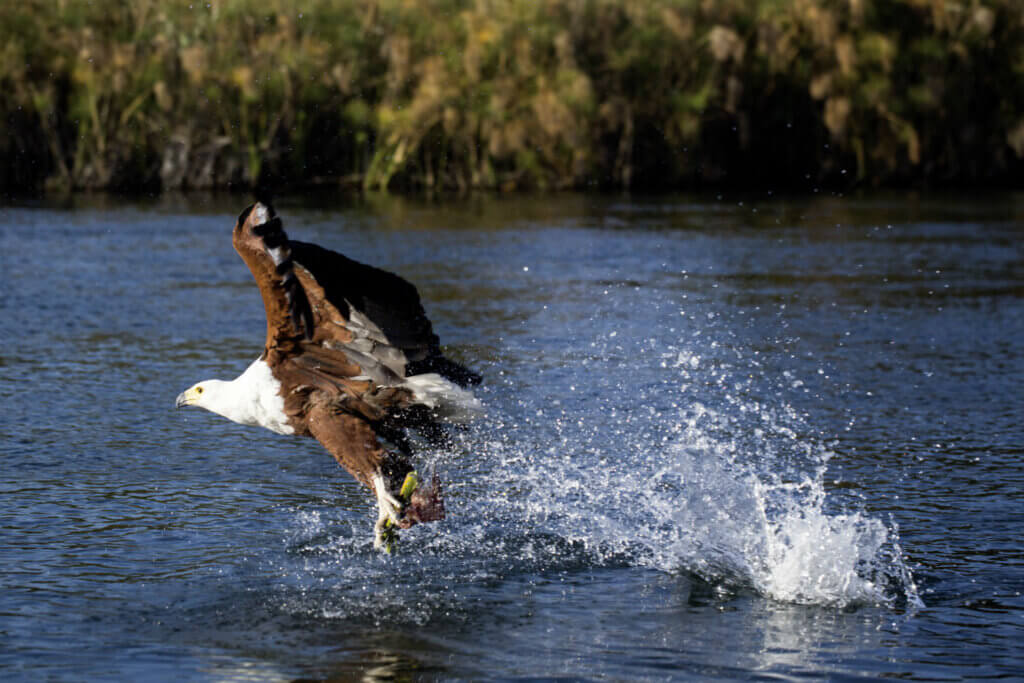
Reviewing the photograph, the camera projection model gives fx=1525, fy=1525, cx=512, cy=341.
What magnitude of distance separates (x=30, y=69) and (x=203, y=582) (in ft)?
114

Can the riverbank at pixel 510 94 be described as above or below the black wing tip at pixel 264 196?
above

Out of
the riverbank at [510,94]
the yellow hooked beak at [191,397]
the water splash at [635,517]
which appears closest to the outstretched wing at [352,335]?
the yellow hooked beak at [191,397]

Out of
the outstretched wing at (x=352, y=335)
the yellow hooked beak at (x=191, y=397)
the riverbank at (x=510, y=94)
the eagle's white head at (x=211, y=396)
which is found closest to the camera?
the outstretched wing at (x=352, y=335)

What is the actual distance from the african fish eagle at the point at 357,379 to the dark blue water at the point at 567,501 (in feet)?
2.09

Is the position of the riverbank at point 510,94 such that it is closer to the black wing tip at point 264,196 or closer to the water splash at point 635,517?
the water splash at point 635,517

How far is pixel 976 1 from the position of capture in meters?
45.2

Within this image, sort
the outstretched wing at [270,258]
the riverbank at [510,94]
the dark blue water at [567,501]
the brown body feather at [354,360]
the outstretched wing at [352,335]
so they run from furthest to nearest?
1. the riverbank at [510,94]
2. the brown body feather at [354,360]
3. the outstretched wing at [352,335]
4. the outstretched wing at [270,258]
5. the dark blue water at [567,501]

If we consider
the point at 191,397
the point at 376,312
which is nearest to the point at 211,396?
the point at 191,397

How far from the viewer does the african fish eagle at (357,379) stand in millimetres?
7254

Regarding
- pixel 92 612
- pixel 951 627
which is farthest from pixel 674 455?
pixel 92 612

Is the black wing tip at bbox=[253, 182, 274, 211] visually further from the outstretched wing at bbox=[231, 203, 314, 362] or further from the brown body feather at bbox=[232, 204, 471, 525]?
the brown body feather at bbox=[232, 204, 471, 525]

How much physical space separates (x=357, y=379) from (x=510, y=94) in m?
34.0

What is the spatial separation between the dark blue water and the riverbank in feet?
71.1

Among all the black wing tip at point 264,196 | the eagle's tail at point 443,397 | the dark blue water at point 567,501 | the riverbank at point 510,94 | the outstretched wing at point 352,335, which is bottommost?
the dark blue water at point 567,501
